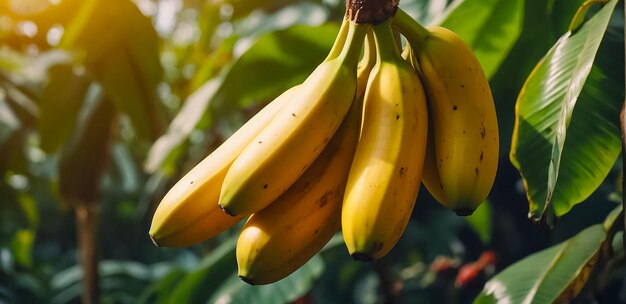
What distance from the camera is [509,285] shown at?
0.89 m

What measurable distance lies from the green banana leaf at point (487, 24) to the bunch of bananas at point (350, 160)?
1.12 ft

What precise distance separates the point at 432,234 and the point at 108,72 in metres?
1.17

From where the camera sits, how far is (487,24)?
1.00 meters

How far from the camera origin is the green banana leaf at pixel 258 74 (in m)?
1.35

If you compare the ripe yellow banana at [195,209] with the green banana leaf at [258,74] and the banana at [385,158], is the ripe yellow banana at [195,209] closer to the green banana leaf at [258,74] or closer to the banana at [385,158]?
the banana at [385,158]

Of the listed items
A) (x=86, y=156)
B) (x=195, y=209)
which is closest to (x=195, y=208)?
(x=195, y=209)

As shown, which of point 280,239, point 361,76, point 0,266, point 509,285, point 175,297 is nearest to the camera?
point 280,239

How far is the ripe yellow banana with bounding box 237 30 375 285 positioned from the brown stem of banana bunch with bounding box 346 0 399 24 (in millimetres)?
83

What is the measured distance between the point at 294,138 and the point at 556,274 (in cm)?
46

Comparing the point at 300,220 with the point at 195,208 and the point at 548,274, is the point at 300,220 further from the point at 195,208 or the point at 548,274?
the point at 548,274

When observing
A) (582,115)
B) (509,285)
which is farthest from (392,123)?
(509,285)

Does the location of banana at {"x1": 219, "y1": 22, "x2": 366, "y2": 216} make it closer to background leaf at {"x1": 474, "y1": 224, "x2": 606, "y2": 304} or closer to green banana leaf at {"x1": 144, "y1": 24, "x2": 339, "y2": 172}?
background leaf at {"x1": 474, "y1": 224, "x2": 606, "y2": 304}

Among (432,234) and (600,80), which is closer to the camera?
(600,80)

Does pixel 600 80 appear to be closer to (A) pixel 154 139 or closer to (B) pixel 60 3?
(A) pixel 154 139
